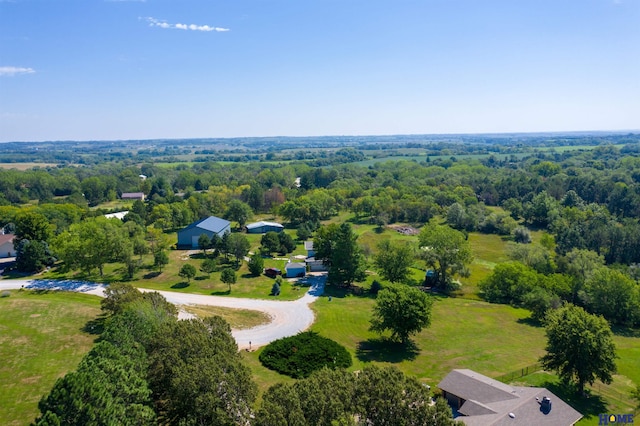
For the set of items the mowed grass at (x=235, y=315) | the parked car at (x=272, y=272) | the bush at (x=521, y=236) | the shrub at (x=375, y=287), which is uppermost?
the mowed grass at (x=235, y=315)

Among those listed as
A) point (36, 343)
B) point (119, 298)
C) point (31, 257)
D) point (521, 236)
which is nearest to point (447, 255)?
point (521, 236)

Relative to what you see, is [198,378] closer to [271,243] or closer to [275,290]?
[275,290]

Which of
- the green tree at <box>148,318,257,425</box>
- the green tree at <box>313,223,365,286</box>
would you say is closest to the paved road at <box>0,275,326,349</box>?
the green tree at <box>313,223,365,286</box>

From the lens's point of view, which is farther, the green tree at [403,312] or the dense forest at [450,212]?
the dense forest at [450,212]

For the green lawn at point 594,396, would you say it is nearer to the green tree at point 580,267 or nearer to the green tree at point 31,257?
the green tree at point 580,267

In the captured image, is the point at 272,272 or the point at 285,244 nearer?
the point at 272,272

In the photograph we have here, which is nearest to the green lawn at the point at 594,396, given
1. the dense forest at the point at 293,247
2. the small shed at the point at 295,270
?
the dense forest at the point at 293,247

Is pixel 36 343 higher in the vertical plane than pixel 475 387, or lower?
higher
